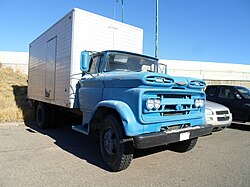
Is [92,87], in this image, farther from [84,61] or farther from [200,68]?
[200,68]

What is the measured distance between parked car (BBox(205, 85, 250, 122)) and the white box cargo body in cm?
448

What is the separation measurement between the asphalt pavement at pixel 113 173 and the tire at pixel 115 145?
0.18m

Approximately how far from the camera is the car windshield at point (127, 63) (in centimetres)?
550

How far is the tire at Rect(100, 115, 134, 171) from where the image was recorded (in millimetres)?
4148

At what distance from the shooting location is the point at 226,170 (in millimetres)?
4430

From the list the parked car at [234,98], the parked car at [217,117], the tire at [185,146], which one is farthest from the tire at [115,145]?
the parked car at [234,98]

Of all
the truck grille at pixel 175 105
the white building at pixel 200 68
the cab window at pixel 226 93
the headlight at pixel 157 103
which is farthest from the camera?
the white building at pixel 200 68

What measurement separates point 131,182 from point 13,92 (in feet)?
41.4

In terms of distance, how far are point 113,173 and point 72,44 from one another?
3392mm

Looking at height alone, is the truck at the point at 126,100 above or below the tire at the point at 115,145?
above

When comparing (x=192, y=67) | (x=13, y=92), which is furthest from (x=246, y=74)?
(x=13, y=92)

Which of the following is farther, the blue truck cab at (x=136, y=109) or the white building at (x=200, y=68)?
the white building at (x=200, y=68)

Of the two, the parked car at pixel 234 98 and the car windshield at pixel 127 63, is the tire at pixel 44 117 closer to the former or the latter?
the car windshield at pixel 127 63

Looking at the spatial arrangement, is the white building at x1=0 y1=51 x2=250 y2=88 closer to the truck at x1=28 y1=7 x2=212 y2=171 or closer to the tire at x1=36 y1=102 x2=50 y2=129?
the tire at x1=36 y1=102 x2=50 y2=129
